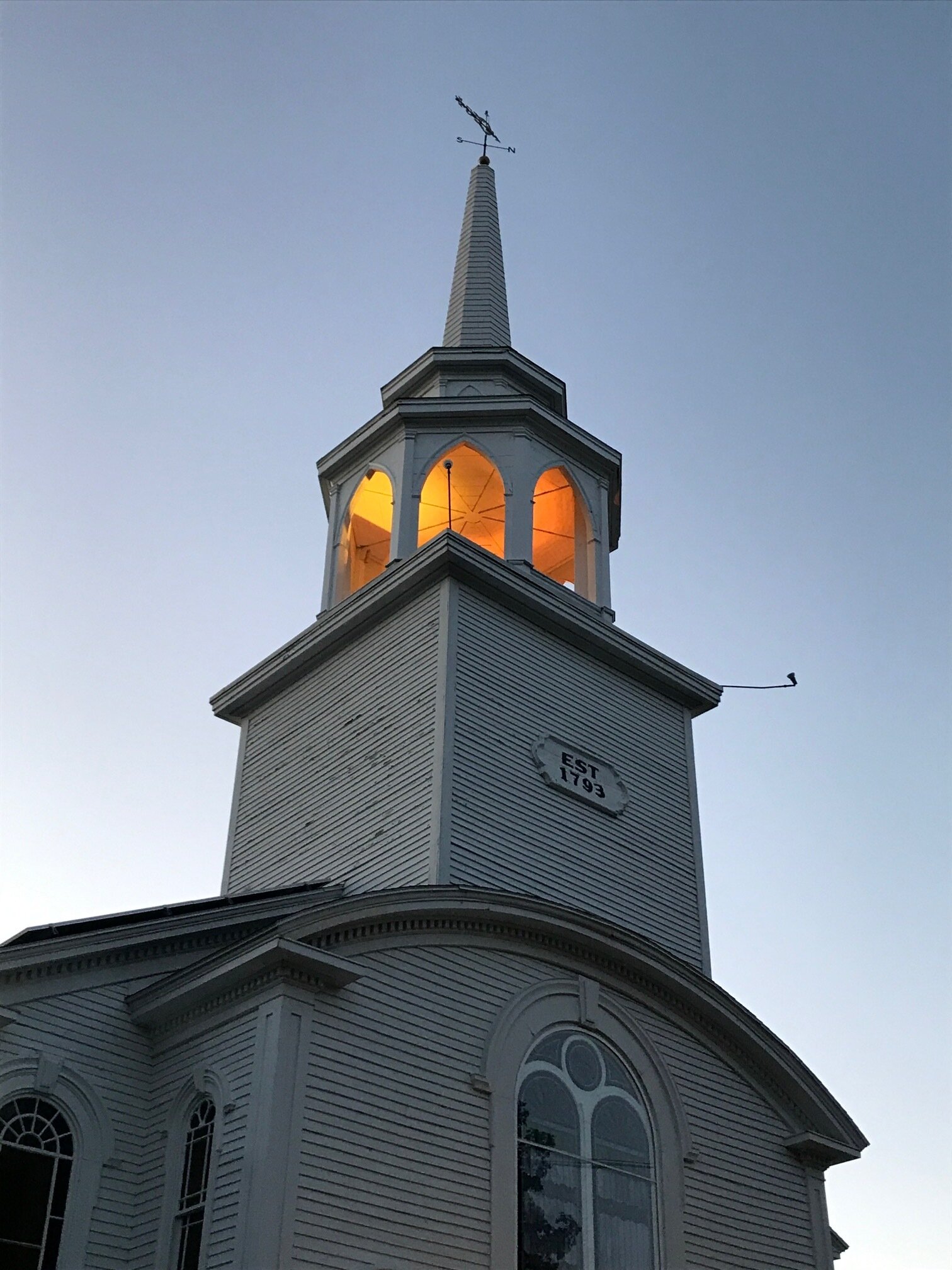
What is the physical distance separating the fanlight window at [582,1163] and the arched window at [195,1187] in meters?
3.24

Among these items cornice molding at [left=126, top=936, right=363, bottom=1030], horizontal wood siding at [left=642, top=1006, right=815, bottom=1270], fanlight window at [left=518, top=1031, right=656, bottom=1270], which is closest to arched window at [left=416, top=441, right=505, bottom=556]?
horizontal wood siding at [left=642, top=1006, right=815, bottom=1270]

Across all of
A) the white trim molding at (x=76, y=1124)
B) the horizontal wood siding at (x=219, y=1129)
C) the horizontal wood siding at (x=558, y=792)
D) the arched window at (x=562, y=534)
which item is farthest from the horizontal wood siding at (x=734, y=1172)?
the arched window at (x=562, y=534)

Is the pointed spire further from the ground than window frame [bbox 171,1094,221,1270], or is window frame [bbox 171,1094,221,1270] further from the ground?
the pointed spire

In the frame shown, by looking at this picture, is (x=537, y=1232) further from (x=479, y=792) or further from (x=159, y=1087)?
(x=479, y=792)

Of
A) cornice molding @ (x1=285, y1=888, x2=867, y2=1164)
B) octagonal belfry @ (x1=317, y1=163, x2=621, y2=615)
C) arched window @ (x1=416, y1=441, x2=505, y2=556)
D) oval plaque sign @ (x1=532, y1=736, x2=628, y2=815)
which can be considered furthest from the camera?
arched window @ (x1=416, y1=441, x2=505, y2=556)

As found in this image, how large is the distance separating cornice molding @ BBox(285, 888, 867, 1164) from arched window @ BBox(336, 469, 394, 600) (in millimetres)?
8083

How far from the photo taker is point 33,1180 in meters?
15.0

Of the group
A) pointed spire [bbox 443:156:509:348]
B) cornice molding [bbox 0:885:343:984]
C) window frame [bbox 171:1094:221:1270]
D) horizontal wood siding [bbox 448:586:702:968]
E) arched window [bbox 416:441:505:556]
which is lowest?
window frame [bbox 171:1094:221:1270]

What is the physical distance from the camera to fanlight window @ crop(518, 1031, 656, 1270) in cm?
1598

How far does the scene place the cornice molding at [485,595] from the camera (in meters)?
21.4

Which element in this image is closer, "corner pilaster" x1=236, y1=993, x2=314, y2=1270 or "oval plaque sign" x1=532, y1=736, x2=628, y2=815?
"corner pilaster" x1=236, y1=993, x2=314, y2=1270

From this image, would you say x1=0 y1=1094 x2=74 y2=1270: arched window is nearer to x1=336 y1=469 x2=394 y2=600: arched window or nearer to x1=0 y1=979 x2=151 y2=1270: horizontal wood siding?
x1=0 y1=979 x2=151 y2=1270: horizontal wood siding

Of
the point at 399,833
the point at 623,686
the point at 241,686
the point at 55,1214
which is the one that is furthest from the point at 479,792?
the point at 55,1214

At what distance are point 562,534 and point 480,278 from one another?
5206 mm
